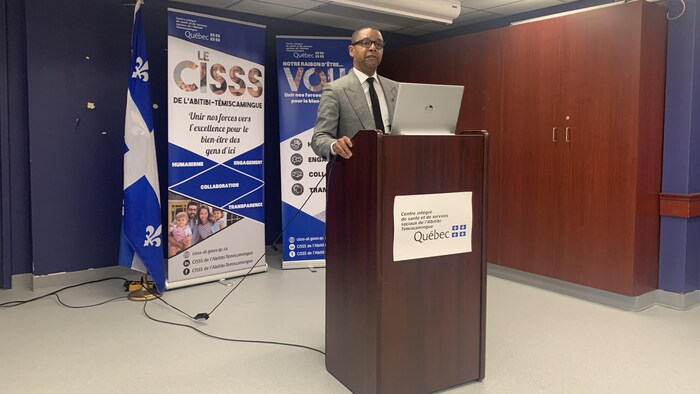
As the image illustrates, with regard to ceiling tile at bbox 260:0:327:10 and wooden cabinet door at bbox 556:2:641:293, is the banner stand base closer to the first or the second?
wooden cabinet door at bbox 556:2:641:293

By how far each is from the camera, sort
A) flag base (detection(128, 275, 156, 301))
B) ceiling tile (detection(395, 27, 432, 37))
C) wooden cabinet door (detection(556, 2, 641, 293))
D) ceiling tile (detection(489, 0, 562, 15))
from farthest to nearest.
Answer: ceiling tile (detection(395, 27, 432, 37)) → ceiling tile (detection(489, 0, 562, 15)) → flag base (detection(128, 275, 156, 301)) → wooden cabinet door (detection(556, 2, 641, 293))

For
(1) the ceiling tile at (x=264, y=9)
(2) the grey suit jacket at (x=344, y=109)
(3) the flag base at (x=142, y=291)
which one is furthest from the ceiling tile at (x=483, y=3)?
(3) the flag base at (x=142, y=291)

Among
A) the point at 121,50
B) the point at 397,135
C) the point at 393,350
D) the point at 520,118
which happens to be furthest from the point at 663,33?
the point at 121,50

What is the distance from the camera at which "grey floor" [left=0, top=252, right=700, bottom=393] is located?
257 centimetres

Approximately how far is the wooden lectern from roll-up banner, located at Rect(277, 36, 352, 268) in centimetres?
242

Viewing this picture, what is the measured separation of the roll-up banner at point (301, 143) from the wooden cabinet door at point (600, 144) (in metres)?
2.20

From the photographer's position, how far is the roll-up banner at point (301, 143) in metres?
4.97

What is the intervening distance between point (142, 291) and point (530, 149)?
340 cm

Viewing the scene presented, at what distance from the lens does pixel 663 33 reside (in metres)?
3.80

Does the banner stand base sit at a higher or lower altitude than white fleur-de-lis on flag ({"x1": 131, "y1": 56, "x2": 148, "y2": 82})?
lower

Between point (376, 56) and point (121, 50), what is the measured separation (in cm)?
A: 296

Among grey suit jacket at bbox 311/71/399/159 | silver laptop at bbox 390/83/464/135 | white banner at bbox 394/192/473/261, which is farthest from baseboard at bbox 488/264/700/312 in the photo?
grey suit jacket at bbox 311/71/399/159

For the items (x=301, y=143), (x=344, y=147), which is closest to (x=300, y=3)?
(x=301, y=143)

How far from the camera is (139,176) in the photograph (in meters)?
4.02
